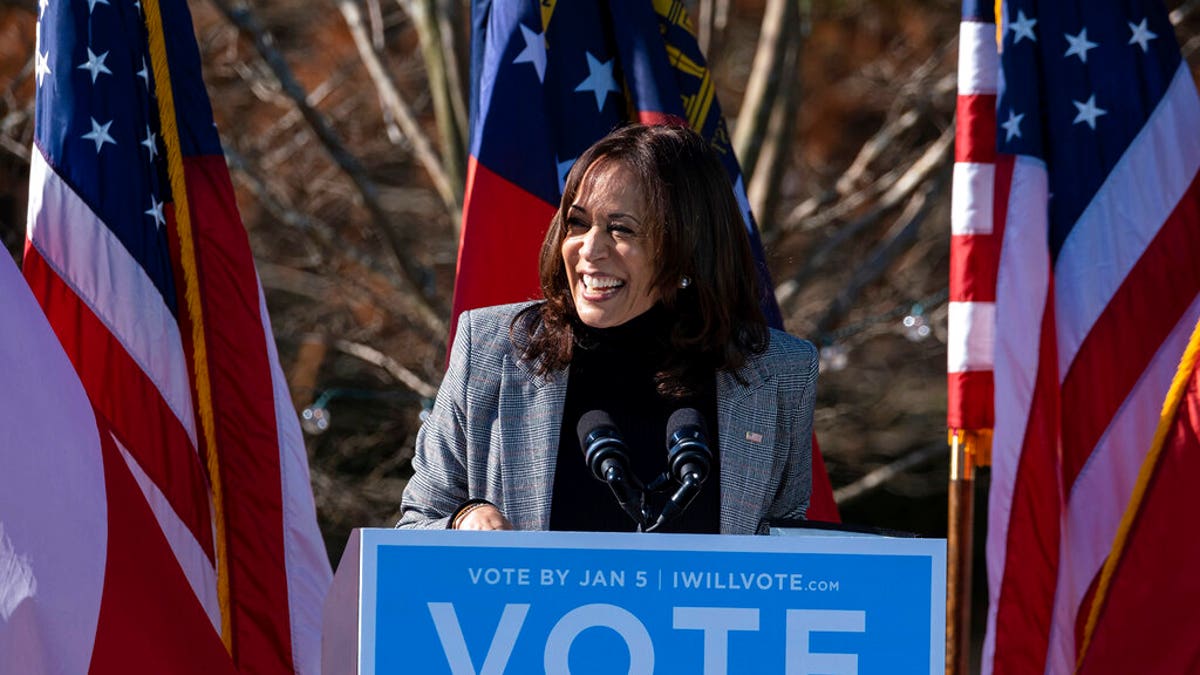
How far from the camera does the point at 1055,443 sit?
3811 mm

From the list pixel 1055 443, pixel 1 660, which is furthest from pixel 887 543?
pixel 1055 443

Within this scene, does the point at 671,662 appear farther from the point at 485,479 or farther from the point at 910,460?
the point at 910,460

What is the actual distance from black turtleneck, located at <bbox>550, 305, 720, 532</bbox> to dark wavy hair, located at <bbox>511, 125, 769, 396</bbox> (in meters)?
0.03

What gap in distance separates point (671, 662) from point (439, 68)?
5.02 metres

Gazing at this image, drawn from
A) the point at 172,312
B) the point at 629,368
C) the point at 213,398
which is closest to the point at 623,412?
the point at 629,368

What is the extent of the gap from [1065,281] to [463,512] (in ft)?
6.90

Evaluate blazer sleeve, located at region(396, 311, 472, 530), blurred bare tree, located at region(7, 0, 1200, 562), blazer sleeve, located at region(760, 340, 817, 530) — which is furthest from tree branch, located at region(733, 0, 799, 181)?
blazer sleeve, located at region(396, 311, 472, 530)

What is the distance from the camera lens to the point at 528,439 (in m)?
2.54

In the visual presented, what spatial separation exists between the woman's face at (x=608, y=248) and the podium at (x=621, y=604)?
612mm

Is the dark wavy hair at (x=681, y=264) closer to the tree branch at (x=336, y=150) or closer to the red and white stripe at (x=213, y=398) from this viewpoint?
the red and white stripe at (x=213, y=398)

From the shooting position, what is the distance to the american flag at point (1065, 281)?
377 centimetres

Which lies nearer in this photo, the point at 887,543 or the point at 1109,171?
the point at 887,543

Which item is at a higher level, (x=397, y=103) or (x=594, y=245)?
(x=397, y=103)

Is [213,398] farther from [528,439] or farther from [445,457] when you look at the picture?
[528,439]
